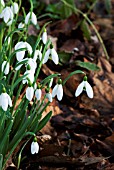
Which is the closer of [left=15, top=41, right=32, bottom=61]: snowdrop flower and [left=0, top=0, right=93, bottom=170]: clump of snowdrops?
[left=0, top=0, right=93, bottom=170]: clump of snowdrops

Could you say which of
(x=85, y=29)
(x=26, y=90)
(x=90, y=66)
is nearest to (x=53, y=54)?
(x=26, y=90)

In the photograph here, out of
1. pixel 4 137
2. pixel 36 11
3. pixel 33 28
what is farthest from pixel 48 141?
pixel 36 11

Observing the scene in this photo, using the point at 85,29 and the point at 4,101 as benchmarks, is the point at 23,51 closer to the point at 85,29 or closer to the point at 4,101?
→ the point at 4,101

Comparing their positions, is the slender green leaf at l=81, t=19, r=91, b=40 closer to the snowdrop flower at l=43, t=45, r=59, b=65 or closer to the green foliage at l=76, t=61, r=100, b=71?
the green foliage at l=76, t=61, r=100, b=71

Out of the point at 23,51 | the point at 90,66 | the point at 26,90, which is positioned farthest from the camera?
the point at 90,66

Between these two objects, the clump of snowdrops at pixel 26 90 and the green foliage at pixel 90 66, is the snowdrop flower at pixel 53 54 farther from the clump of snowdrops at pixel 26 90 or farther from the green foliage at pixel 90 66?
the green foliage at pixel 90 66

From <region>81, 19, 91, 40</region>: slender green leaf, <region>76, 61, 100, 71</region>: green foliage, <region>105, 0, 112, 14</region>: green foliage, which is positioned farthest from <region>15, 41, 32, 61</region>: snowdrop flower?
<region>105, 0, 112, 14</region>: green foliage

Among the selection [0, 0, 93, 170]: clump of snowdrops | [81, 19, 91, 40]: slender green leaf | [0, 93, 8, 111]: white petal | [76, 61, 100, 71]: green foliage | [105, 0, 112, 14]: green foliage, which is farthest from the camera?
[105, 0, 112, 14]: green foliage

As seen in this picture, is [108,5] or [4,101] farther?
[108,5]

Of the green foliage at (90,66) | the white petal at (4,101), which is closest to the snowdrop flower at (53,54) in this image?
the white petal at (4,101)

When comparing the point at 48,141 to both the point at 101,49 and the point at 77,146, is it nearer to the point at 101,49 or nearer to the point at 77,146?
the point at 77,146

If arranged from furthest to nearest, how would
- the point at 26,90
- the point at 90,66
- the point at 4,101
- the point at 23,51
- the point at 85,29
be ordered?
the point at 85,29, the point at 90,66, the point at 23,51, the point at 26,90, the point at 4,101
